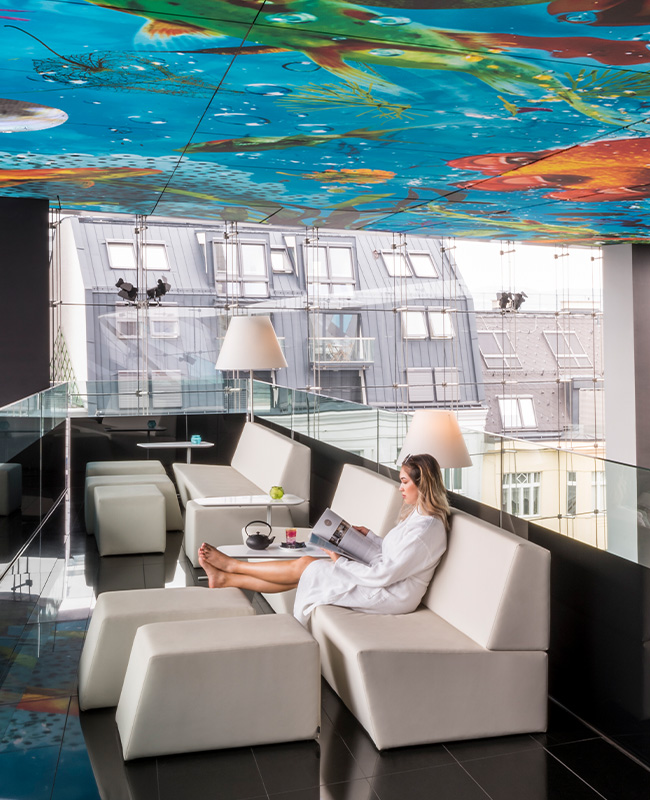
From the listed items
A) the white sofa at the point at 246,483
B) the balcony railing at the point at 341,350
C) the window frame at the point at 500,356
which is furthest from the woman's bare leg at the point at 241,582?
the window frame at the point at 500,356

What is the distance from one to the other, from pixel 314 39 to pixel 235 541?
3581 mm

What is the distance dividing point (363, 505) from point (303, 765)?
1.97 metres

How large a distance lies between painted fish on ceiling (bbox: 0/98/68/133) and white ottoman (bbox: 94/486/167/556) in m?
2.68

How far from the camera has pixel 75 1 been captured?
306 cm

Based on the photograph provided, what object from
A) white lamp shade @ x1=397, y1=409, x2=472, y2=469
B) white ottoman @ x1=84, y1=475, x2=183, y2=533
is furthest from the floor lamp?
white lamp shade @ x1=397, y1=409, x2=472, y2=469

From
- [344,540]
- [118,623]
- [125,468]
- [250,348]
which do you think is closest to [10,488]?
[118,623]

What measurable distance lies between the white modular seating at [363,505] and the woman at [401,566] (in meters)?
0.52

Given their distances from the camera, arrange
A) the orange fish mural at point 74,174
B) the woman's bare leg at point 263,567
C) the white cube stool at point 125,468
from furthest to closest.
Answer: the white cube stool at point 125,468, the orange fish mural at point 74,174, the woman's bare leg at point 263,567

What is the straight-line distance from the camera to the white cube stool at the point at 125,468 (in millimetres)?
7691

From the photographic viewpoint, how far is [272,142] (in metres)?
5.24

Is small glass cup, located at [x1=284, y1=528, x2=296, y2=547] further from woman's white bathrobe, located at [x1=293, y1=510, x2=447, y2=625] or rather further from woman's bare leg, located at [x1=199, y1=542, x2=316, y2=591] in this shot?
woman's white bathrobe, located at [x1=293, y1=510, x2=447, y2=625]

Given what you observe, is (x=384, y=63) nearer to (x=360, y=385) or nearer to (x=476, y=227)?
(x=476, y=227)

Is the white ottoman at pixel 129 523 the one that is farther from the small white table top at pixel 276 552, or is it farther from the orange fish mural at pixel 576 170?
the orange fish mural at pixel 576 170

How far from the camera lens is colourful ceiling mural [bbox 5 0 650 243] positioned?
10.7 ft
